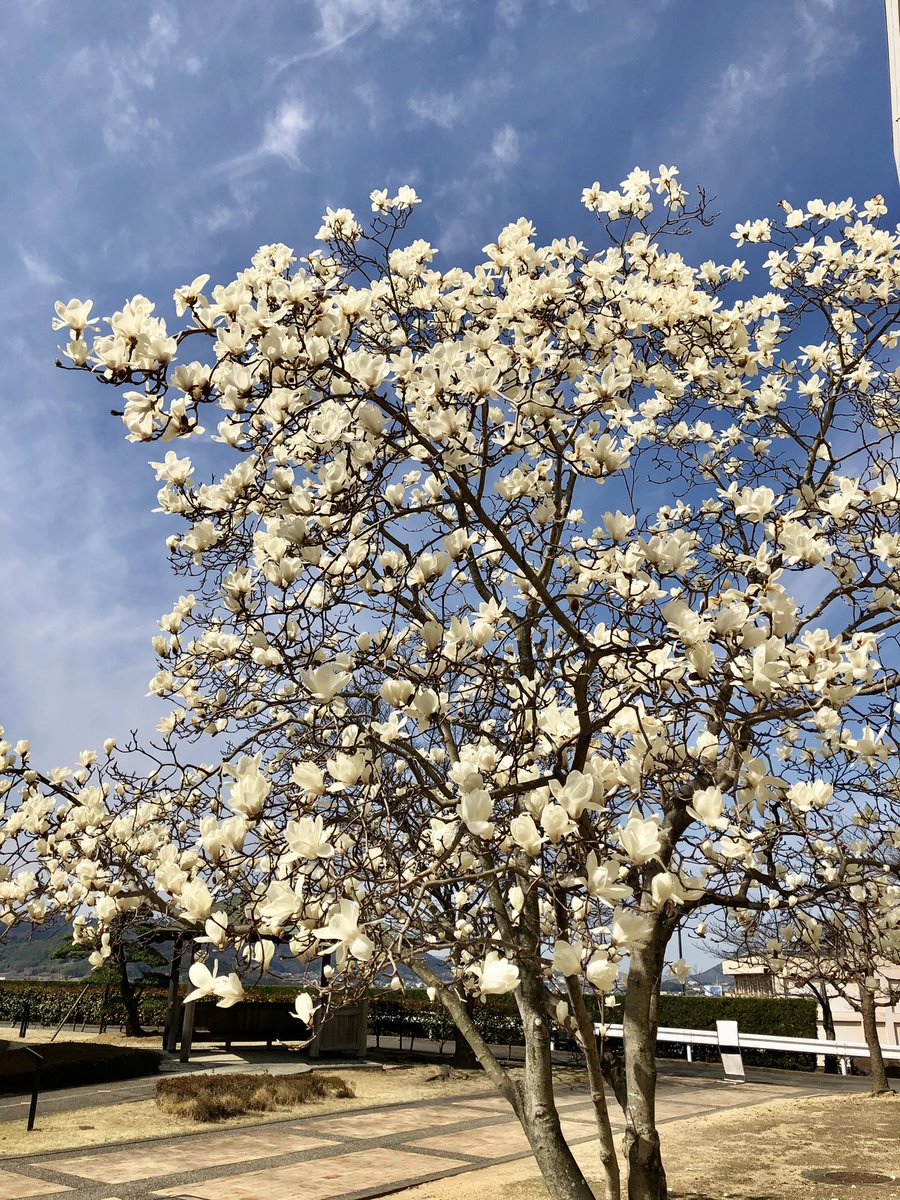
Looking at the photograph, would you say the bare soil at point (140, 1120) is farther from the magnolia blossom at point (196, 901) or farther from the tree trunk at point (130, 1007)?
the magnolia blossom at point (196, 901)

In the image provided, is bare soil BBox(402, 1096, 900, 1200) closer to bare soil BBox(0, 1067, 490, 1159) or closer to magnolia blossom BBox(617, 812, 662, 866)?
bare soil BBox(0, 1067, 490, 1159)

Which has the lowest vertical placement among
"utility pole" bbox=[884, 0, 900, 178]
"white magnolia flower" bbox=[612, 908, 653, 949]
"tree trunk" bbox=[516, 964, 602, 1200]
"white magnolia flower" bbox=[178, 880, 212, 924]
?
"tree trunk" bbox=[516, 964, 602, 1200]

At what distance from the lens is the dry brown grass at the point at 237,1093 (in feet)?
29.2

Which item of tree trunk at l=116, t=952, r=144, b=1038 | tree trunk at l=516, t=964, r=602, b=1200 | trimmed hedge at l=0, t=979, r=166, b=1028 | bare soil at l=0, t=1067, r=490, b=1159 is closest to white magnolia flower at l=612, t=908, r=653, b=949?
tree trunk at l=516, t=964, r=602, b=1200

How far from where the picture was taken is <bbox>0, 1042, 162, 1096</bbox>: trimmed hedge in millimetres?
9992

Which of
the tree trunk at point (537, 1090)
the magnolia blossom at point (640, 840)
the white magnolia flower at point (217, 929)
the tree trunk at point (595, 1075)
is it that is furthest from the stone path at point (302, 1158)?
the magnolia blossom at point (640, 840)

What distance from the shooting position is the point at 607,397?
2.86 meters

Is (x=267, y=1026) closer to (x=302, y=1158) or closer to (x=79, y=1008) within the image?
(x=79, y=1008)

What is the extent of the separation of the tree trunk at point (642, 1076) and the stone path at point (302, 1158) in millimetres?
2522

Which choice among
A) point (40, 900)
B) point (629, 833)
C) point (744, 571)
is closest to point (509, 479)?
point (744, 571)

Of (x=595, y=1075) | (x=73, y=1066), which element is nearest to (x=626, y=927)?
(x=595, y=1075)

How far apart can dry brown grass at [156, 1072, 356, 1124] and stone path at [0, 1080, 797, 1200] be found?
58 cm

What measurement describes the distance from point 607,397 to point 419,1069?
13.6m

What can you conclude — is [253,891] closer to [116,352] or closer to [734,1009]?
[116,352]
